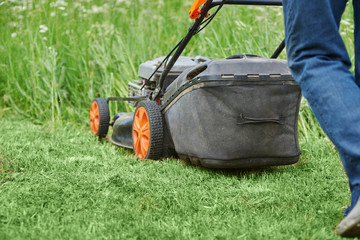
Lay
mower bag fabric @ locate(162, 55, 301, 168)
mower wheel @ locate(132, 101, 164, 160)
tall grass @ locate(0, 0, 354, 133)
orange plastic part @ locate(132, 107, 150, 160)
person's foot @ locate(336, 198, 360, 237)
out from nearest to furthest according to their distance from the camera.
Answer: person's foot @ locate(336, 198, 360, 237) < mower bag fabric @ locate(162, 55, 301, 168) < mower wheel @ locate(132, 101, 164, 160) < orange plastic part @ locate(132, 107, 150, 160) < tall grass @ locate(0, 0, 354, 133)

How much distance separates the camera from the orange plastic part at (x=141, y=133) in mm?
2240

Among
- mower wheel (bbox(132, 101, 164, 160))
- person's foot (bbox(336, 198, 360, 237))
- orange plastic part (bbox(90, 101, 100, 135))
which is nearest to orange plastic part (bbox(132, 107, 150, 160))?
mower wheel (bbox(132, 101, 164, 160))

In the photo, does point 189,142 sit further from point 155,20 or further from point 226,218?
point 155,20

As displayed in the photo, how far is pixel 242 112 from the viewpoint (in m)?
1.84

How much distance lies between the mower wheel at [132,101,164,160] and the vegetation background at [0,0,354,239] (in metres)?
0.07

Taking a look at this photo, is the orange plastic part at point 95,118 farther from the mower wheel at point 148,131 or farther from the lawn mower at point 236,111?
the lawn mower at point 236,111

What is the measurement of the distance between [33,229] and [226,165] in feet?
2.73

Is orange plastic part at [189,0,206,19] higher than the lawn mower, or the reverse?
orange plastic part at [189,0,206,19]

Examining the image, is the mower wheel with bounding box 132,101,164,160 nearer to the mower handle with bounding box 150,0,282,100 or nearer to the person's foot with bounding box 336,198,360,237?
the mower handle with bounding box 150,0,282,100

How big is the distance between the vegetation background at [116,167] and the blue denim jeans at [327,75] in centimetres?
26

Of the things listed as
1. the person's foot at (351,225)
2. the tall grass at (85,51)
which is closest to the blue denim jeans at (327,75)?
the person's foot at (351,225)

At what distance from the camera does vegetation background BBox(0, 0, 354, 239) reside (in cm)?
136

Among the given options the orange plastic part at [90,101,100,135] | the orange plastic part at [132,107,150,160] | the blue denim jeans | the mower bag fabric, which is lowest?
the orange plastic part at [90,101,100,135]

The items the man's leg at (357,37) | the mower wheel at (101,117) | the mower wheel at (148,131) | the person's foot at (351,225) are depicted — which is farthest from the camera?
the mower wheel at (101,117)
